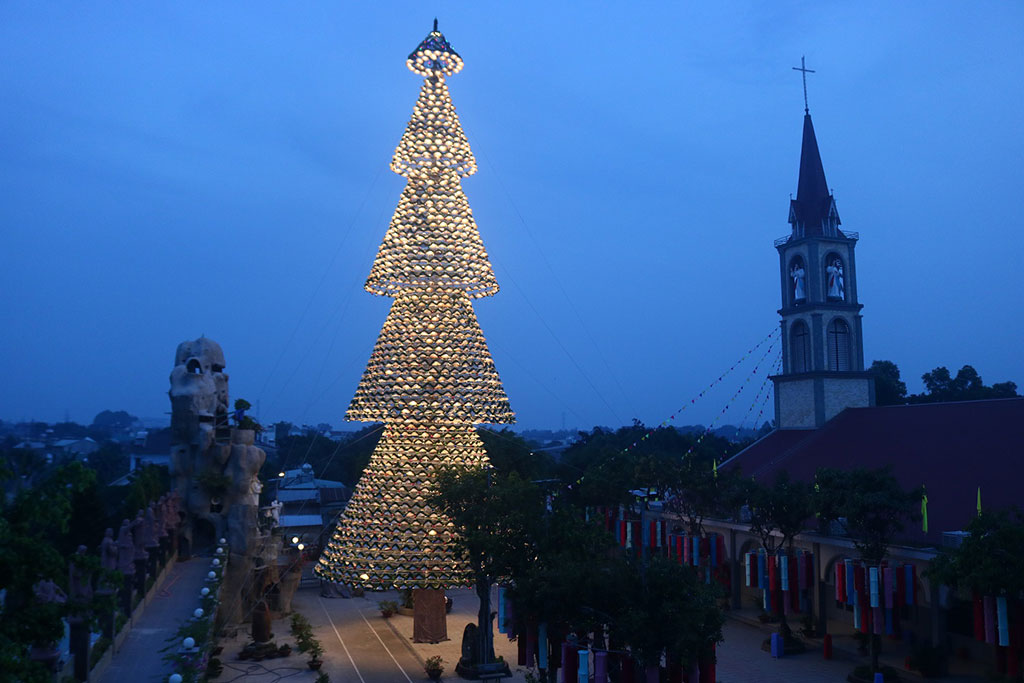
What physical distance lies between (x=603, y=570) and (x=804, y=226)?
24.8 metres

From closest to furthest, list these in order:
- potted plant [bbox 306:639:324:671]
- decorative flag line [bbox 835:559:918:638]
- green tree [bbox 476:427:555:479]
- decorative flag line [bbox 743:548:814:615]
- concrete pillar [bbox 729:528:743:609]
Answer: decorative flag line [bbox 835:559:918:638] → potted plant [bbox 306:639:324:671] → decorative flag line [bbox 743:548:814:615] → concrete pillar [bbox 729:528:743:609] → green tree [bbox 476:427:555:479]

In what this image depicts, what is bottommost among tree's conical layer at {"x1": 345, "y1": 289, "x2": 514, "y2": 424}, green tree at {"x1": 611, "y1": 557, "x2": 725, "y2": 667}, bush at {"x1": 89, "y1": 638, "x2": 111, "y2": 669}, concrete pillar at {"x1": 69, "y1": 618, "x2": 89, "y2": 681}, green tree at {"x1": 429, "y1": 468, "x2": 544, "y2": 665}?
bush at {"x1": 89, "y1": 638, "x2": 111, "y2": 669}

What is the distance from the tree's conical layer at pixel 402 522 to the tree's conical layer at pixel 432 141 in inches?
235

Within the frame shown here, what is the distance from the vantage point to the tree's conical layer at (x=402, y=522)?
16.6 metres

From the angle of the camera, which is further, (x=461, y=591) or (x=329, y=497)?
(x=329, y=497)

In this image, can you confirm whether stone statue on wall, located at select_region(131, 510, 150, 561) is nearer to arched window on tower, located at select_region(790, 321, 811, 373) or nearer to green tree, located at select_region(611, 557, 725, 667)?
green tree, located at select_region(611, 557, 725, 667)

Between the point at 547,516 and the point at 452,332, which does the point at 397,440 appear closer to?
the point at 452,332

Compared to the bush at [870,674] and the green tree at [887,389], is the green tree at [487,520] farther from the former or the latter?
the green tree at [887,389]

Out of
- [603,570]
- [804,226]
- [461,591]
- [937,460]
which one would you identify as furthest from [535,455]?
[603,570]

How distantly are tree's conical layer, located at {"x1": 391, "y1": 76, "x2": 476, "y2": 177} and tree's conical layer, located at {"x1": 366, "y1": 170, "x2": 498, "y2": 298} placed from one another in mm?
318

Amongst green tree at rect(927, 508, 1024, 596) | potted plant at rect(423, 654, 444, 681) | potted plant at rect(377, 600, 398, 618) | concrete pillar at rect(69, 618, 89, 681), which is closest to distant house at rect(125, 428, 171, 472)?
potted plant at rect(377, 600, 398, 618)

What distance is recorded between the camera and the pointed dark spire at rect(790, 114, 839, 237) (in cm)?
3200

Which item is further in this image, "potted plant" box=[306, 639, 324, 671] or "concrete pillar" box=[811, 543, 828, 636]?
"concrete pillar" box=[811, 543, 828, 636]

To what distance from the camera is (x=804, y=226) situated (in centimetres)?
3241
